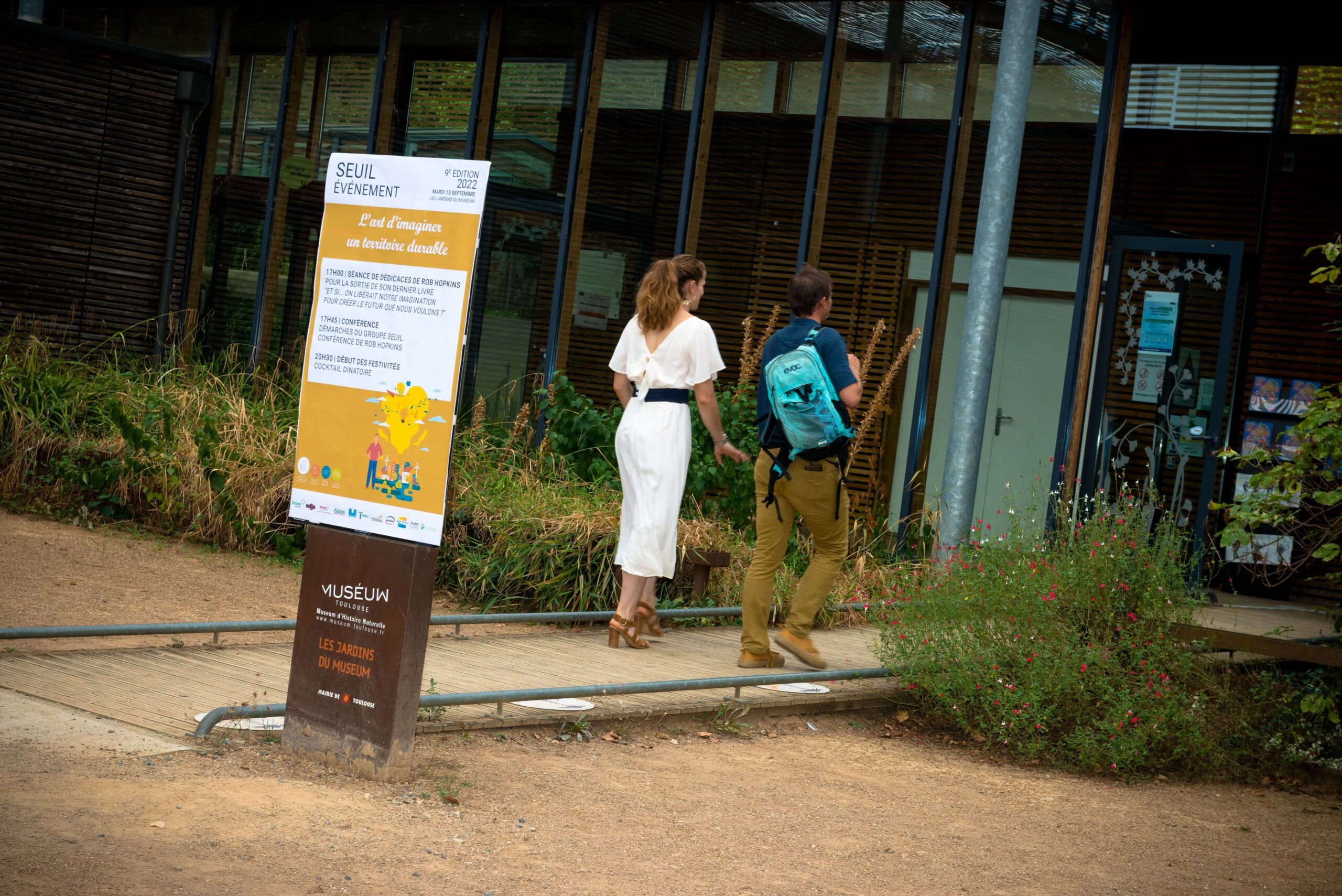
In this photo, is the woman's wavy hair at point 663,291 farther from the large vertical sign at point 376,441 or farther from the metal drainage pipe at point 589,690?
the large vertical sign at point 376,441

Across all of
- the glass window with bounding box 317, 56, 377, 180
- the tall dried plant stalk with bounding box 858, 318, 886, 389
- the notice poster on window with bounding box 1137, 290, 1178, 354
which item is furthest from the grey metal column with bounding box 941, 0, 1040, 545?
the glass window with bounding box 317, 56, 377, 180

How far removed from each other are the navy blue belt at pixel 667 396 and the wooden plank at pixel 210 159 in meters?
8.33

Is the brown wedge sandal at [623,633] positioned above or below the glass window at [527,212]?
below

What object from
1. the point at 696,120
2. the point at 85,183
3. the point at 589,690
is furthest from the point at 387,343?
the point at 85,183

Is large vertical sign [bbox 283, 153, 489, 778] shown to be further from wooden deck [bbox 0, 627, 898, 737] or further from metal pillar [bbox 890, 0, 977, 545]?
metal pillar [bbox 890, 0, 977, 545]

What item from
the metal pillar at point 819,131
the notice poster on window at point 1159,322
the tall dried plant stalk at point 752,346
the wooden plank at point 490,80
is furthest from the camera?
the wooden plank at point 490,80

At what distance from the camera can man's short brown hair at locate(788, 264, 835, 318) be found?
20.5 feet

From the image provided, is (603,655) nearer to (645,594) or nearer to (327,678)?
(645,594)

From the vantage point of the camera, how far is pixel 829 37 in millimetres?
10156

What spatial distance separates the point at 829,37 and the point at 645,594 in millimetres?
5096

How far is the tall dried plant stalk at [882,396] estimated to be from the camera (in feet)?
30.6

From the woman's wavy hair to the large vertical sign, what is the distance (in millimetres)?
2202

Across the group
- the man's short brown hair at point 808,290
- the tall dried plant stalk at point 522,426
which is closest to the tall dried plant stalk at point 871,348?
the tall dried plant stalk at point 522,426

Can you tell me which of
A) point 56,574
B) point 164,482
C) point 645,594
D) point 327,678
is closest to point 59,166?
point 164,482
